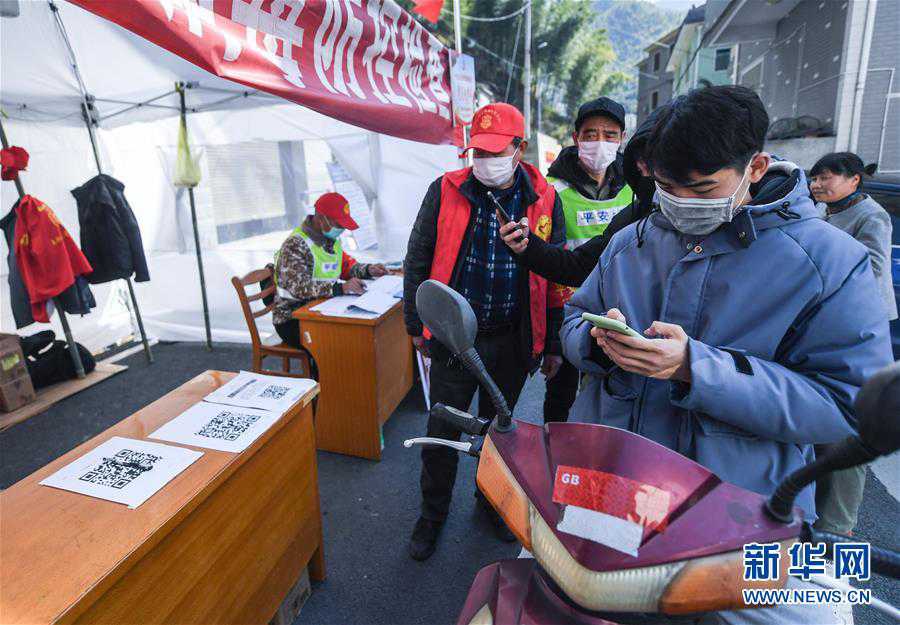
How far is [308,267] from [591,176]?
2084mm

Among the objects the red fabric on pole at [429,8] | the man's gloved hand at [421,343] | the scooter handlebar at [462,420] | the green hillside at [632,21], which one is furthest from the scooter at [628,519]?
the green hillside at [632,21]

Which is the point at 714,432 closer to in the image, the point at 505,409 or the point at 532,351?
the point at 505,409

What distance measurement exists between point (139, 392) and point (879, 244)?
19.1 ft

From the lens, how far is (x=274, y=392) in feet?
6.24

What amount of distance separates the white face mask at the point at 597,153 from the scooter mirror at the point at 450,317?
1685 mm

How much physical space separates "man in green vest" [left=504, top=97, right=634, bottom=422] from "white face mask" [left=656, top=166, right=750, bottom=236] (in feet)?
3.68

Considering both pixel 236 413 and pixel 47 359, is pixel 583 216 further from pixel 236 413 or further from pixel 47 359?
pixel 47 359

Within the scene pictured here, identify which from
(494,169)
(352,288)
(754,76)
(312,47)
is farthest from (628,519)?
(754,76)

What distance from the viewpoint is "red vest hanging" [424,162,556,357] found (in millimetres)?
2117

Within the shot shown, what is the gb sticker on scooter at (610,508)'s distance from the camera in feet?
2.31

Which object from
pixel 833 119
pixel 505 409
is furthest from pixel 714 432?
pixel 833 119

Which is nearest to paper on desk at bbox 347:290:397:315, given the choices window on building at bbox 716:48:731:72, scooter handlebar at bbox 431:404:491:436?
scooter handlebar at bbox 431:404:491:436

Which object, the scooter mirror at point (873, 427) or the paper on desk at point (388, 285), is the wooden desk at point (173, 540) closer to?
the scooter mirror at point (873, 427)

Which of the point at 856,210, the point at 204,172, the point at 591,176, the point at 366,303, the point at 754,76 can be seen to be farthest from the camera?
the point at 754,76
